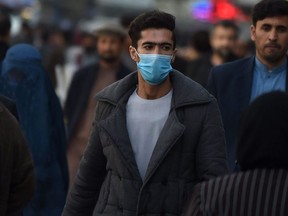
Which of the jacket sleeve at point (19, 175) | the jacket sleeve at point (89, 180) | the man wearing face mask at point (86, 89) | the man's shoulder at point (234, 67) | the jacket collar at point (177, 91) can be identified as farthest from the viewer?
the man wearing face mask at point (86, 89)

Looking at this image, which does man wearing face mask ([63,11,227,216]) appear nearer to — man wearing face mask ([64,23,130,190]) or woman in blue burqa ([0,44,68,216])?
woman in blue burqa ([0,44,68,216])

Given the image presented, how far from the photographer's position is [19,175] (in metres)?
5.36

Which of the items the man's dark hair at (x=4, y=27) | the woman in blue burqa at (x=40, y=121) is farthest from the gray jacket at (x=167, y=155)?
the man's dark hair at (x=4, y=27)

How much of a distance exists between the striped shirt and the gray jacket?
117 cm

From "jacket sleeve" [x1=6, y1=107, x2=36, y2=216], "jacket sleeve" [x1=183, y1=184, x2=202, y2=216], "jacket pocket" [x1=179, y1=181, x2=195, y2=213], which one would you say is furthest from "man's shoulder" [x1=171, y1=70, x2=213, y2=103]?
"jacket sleeve" [x1=183, y1=184, x2=202, y2=216]

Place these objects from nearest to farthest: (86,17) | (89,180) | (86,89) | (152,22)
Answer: (152,22) → (89,180) → (86,89) → (86,17)

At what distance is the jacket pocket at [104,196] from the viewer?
19.0ft

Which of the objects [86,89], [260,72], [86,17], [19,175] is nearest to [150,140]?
[19,175]

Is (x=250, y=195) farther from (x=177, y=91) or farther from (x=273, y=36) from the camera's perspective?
(x=273, y=36)

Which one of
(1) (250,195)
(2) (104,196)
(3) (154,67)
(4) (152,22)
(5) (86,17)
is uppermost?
(4) (152,22)

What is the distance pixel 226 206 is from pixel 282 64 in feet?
9.50

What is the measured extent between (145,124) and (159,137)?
132mm

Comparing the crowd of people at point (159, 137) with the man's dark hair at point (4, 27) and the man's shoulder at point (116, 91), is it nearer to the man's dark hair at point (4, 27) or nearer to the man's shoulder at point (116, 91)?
the man's shoulder at point (116, 91)

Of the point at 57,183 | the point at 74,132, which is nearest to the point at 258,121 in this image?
the point at 57,183
